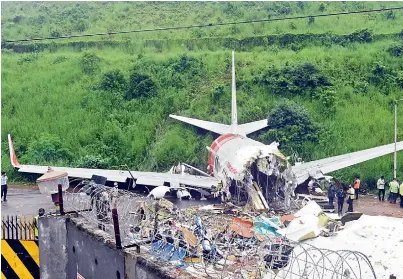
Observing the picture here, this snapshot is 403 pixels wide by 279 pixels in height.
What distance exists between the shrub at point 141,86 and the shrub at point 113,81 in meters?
0.71

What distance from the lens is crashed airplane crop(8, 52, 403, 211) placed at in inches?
674

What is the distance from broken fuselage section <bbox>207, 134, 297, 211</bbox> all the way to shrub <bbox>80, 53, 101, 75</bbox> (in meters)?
20.2

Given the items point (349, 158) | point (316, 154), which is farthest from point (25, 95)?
point (349, 158)

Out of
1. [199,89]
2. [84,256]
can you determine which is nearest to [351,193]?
[84,256]

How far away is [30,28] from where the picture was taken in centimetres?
4666

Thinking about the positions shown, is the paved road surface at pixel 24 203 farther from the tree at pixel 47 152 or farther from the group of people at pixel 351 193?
the group of people at pixel 351 193

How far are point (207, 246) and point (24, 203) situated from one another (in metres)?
13.4

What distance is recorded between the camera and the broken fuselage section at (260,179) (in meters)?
17.0

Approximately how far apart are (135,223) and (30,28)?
132 ft

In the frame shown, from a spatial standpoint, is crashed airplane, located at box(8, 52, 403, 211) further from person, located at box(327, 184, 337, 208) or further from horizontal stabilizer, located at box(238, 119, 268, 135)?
person, located at box(327, 184, 337, 208)

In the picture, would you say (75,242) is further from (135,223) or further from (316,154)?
(316,154)

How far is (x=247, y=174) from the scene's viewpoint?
17047 millimetres

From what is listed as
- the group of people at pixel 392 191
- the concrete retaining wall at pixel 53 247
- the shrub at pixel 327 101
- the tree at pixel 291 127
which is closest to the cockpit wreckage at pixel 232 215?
the concrete retaining wall at pixel 53 247

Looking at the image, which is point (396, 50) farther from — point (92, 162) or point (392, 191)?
point (92, 162)
